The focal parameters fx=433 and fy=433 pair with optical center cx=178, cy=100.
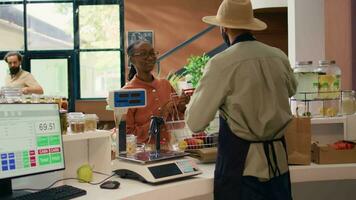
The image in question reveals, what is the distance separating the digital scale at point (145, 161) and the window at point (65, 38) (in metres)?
6.10

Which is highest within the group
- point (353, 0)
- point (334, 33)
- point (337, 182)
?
point (353, 0)

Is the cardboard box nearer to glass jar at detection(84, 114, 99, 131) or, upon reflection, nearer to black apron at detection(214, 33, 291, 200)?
black apron at detection(214, 33, 291, 200)

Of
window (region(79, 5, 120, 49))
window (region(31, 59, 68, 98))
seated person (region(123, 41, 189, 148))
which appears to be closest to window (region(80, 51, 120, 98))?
window (region(79, 5, 120, 49))

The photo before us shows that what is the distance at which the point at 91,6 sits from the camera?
814cm

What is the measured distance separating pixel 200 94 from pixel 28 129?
72cm

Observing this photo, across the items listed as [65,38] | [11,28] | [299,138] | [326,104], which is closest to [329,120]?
[326,104]

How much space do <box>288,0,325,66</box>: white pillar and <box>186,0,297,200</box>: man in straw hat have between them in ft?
7.45

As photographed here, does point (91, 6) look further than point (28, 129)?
Yes

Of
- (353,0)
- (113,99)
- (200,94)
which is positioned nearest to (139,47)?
(113,99)

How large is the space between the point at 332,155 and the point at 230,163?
735 millimetres

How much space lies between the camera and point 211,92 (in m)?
1.84

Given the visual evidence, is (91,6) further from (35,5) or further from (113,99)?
(113,99)

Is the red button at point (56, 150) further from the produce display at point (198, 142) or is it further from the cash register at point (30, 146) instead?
the produce display at point (198, 142)

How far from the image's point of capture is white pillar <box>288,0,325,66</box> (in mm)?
4082
